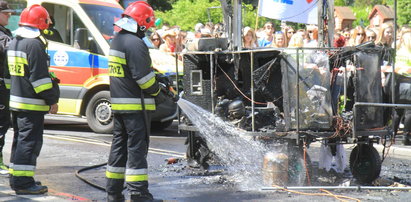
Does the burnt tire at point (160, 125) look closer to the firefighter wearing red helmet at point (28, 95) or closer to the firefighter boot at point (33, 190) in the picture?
the firefighter wearing red helmet at point (28, 95)

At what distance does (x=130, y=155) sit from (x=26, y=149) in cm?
123

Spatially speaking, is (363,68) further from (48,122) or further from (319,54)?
(48,122)

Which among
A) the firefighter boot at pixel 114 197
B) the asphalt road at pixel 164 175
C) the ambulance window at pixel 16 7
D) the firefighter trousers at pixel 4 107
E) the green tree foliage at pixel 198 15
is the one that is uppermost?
the green tree foliage at pixel 198 15

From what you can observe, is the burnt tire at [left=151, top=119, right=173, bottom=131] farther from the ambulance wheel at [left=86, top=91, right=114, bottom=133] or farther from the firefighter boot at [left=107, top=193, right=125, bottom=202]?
the firefighter boot at [left=107, top=193, right=125, bottom=202]

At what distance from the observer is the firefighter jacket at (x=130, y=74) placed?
6.50 m

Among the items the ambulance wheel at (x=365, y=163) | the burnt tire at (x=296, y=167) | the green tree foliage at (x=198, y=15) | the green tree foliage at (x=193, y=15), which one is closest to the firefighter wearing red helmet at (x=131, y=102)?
the burnt tire at (x=296, y=167)

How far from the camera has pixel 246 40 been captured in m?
12.5

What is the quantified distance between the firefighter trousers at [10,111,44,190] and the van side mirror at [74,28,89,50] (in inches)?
197

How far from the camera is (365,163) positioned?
26.2 ft

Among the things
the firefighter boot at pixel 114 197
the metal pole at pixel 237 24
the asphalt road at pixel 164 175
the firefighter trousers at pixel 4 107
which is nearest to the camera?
the firefighter boot at pixel 114 197

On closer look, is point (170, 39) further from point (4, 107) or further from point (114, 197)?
point (114, 197)

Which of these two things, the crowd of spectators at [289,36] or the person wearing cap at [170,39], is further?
the person wearing cap at [170,39]

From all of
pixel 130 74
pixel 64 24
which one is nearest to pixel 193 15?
pixel 64 24

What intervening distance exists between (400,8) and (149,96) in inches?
1029
